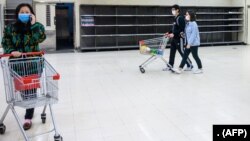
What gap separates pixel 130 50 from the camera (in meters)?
12.6

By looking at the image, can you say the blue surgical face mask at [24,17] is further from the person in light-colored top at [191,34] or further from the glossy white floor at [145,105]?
the person in light-colored top at [191,34]

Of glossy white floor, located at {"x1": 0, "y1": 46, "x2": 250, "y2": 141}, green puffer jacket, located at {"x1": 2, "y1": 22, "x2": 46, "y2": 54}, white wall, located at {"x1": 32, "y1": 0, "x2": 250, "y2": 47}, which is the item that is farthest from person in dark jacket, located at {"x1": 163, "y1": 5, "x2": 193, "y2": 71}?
white wall, located at {"x1": 32, "y1": 0, "x2": 250, "y2": 47}

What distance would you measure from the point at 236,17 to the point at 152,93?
11.0 m

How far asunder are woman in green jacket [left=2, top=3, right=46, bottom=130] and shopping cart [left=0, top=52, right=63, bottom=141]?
0.47ft

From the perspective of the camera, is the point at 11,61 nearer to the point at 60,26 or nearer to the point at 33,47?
the point at 33,47

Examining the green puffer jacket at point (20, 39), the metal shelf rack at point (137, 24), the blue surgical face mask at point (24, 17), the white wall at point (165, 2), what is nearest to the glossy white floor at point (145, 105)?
the green puffer jacket at point (20, 39)

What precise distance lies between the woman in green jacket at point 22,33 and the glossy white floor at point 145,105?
3.10 feet

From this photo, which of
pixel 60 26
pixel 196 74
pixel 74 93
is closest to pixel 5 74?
pixel 74 93

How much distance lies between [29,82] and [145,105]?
6.62 feet

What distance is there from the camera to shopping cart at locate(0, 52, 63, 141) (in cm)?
295

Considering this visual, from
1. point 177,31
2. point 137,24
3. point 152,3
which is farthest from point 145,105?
point 152,3

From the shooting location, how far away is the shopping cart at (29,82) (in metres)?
2.95

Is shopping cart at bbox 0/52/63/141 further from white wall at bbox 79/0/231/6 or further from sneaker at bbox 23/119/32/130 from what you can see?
white wall at bbox 79/0/231/6

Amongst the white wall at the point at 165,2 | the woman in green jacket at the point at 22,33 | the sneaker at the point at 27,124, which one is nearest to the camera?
the woman in green jacket at the point at 22,33
